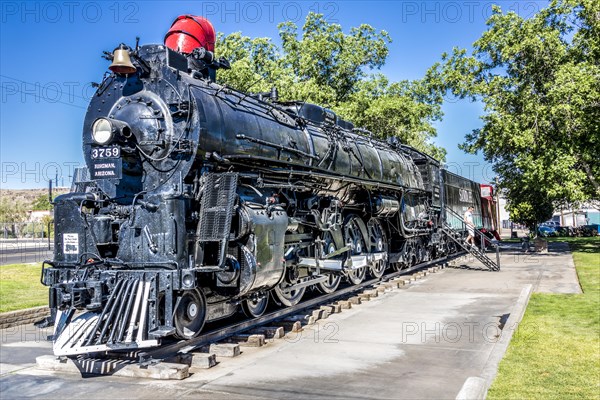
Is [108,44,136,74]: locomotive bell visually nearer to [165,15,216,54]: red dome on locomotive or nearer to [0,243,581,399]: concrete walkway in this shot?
[165,15,216,54]: red dome on locomotive

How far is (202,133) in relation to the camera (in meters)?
6.79

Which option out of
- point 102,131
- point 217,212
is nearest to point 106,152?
point 102,131

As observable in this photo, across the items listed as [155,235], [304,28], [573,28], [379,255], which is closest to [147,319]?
[155,235]

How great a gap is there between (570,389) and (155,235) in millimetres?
4761

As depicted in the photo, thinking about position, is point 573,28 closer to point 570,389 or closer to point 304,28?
point 304,28

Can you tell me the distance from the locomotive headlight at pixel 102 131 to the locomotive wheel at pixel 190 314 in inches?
84.0

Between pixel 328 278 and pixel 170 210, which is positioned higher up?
pixel 170 210

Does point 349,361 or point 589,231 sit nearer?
point 349,361

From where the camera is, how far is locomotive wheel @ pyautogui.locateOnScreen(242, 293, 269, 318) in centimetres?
823

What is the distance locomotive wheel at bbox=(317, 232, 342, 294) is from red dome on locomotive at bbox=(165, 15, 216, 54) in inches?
167

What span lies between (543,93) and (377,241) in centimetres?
1212

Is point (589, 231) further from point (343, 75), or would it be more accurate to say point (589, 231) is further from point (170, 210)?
point (170, 210)

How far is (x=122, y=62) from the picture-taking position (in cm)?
684

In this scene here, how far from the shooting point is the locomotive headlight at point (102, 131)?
6540mm
